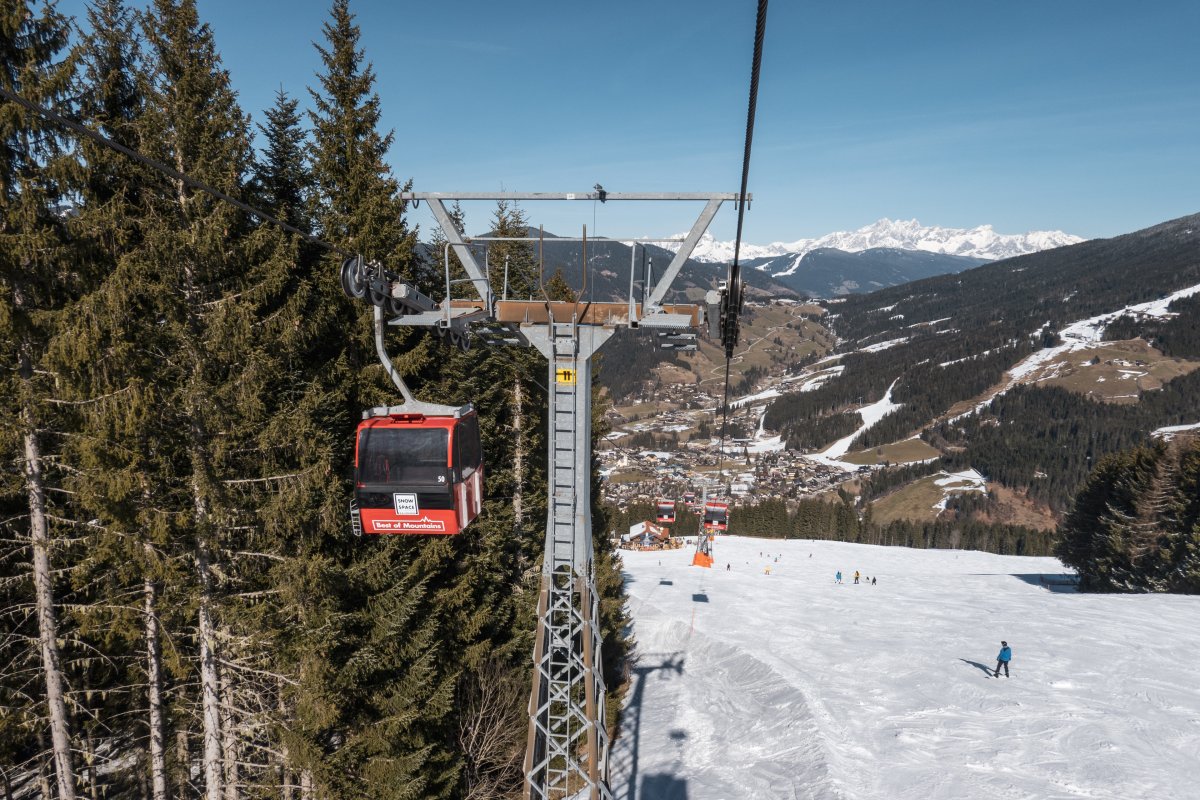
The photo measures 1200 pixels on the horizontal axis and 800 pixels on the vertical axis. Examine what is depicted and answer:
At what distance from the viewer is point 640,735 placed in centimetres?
2431

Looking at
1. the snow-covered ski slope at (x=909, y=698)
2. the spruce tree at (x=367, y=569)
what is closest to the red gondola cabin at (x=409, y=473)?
the spruce tree at (x=367, y=569)

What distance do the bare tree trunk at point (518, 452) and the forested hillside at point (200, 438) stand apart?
455 cm

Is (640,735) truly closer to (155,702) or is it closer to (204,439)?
(155,702)

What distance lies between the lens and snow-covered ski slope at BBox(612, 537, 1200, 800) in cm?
1850

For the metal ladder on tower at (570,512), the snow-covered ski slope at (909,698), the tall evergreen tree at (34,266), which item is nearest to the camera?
the tall evergreen tree at (34,266)

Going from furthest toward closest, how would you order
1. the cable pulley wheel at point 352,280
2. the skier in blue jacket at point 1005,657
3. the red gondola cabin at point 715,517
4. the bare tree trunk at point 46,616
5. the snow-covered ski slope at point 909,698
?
the red gondola cabin at point 715,517
the skier in blue jacket at point 1005,657
the snow-covered ski slope at point 909,698
the bare tree trunk at point 46,616
the cable pulley wheel at point 352,280

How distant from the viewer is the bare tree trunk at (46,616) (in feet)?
31.6

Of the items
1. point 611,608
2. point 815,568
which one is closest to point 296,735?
point 611,608

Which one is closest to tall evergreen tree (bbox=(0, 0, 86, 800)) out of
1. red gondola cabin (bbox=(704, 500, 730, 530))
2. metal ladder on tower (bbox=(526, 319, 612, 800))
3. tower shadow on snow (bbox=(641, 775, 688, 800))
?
metal ladder on tower (bbox=(526, 319, 612, 800))

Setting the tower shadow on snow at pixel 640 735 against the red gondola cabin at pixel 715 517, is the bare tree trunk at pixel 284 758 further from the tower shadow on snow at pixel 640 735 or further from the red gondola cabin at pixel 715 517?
the red gondola cabin at pixel 715 517

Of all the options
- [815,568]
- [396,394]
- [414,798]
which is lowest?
[815,568]

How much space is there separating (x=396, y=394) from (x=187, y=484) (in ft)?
13.7

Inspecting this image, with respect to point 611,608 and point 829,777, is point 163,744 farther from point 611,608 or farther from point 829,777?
point 829,777

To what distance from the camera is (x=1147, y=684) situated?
2316cm
